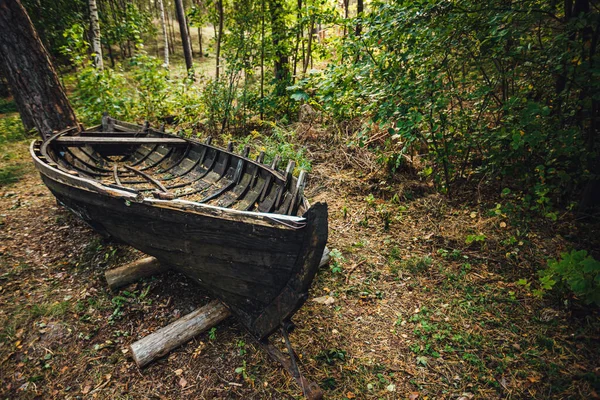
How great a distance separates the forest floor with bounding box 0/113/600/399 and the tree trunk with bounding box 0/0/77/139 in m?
3.24

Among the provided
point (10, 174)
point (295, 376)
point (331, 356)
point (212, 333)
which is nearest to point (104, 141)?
point (10, 174)

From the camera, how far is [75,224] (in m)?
4.39

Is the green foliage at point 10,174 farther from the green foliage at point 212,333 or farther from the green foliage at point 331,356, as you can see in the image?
the green foliage at point 331,356

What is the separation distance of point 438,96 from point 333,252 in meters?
2.27

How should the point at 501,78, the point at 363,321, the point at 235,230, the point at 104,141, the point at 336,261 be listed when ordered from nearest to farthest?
the point at 235,230 → the point at 363,321 → the point at 501,78 → the point at 336,261 → the point at 104,141

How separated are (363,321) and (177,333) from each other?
1838 millimetres

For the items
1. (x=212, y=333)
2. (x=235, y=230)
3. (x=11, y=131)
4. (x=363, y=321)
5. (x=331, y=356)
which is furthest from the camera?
(x=11, y=131)

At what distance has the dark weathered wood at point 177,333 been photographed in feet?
7.88

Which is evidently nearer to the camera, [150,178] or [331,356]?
[331,356]

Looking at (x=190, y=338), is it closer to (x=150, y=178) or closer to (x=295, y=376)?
(x=295, y=376)

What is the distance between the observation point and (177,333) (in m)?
2.54

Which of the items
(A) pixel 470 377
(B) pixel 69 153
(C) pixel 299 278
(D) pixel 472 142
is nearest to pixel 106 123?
(B) pixel 69 153

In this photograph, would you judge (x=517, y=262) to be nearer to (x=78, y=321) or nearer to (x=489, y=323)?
(x=489, y=323)

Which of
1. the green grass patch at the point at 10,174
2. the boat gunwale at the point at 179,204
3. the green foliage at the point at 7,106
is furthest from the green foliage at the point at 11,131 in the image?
the boat gunwale at the point at 179,204
